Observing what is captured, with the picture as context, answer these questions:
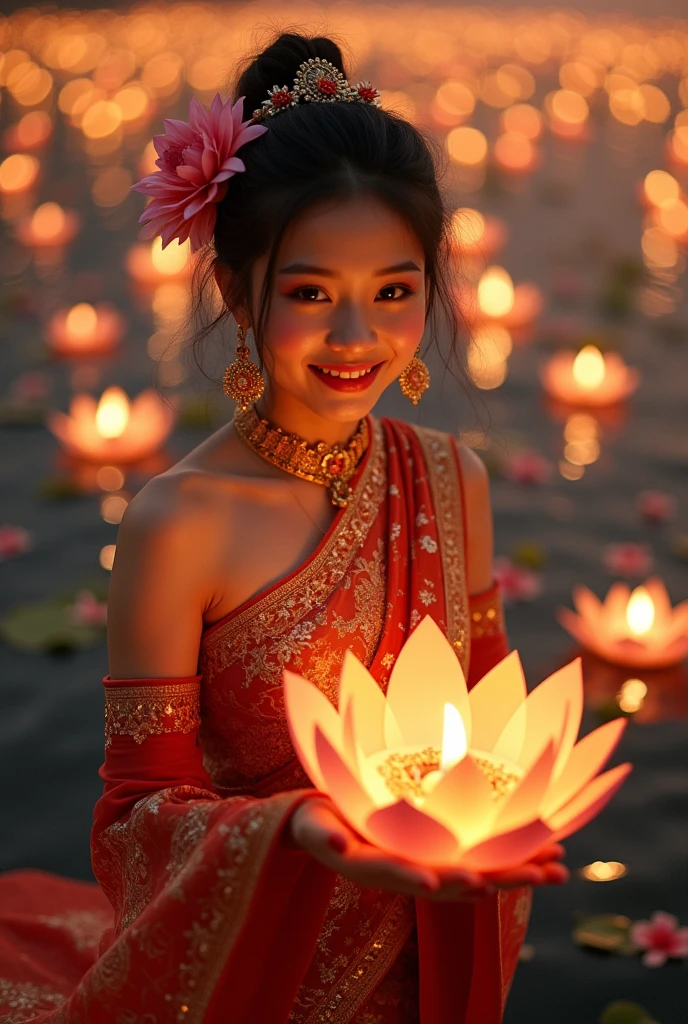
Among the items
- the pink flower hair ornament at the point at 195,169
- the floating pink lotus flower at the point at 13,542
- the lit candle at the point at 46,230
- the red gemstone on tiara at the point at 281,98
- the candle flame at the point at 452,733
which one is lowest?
the floating pink lotus flower at the point at 13,542

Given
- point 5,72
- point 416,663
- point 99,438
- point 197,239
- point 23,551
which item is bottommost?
point 23,551

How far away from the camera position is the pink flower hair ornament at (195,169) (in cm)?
139

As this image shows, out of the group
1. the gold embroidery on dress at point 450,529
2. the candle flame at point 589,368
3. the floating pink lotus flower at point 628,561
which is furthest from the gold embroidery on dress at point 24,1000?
the candle flame at point 589,368

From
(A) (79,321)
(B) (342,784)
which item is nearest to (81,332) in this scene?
(A) (79,321)

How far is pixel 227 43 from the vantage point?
854 cm

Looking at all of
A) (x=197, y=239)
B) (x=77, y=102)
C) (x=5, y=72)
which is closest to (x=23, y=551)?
(x=197, y=239)

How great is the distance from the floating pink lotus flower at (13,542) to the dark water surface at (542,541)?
0.03 m

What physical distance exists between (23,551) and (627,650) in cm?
145

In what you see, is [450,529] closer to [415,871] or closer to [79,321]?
[415,871]

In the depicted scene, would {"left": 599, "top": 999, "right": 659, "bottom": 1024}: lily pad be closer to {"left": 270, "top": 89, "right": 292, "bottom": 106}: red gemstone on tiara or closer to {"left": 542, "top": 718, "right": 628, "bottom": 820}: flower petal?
{"left": 542, "top": 718, "right": 628, "bottom": 820}: flower petal

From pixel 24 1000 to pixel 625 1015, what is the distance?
33.3 inches

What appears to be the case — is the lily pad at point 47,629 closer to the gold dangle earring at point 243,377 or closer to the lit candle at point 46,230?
the gold dangle earring at point 243,377

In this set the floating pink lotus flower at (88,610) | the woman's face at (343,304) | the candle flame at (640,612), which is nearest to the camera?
the woman's face at (343,304)

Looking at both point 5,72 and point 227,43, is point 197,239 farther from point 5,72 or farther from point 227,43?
point 227,43
